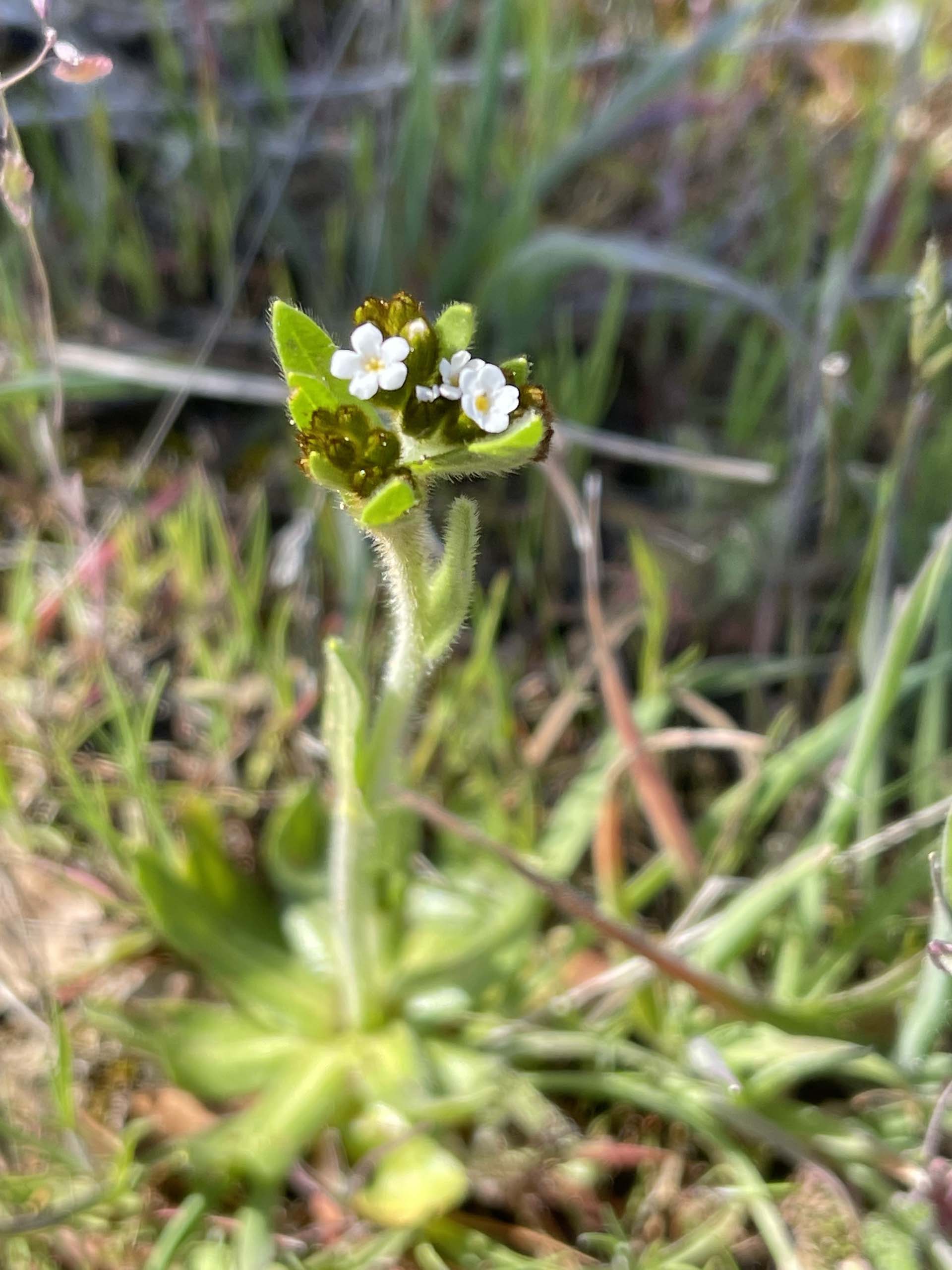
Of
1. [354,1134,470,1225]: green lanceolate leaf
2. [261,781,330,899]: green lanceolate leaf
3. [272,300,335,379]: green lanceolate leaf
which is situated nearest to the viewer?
[272,300,335,379]: green lanceolate leaf

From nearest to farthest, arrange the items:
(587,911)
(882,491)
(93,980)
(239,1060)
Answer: (587,911)
(882,491)
(239,1060)
(93,980)

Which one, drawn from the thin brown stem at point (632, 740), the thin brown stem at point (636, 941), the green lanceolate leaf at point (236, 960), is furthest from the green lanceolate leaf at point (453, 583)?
the green lanceolate leaf at point (236, 960)

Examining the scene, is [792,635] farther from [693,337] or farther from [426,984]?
[426,984]

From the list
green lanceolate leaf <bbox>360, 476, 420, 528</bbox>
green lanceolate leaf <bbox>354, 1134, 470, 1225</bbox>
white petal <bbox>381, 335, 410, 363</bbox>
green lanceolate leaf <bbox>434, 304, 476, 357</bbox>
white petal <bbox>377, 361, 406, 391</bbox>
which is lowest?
green lanceolate leaf <bbox>354, 1134, 470, 1225</bbox>

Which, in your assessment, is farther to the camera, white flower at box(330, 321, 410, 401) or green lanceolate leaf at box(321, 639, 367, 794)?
green lanceolate leaf at box(321, 639, 367, 794)

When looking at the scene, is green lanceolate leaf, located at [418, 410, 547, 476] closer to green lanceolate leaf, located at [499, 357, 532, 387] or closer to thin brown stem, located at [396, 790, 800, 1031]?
green lanceolate leaf, located at [499, 357, 532, 387]

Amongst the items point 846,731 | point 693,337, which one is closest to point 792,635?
point 846,731

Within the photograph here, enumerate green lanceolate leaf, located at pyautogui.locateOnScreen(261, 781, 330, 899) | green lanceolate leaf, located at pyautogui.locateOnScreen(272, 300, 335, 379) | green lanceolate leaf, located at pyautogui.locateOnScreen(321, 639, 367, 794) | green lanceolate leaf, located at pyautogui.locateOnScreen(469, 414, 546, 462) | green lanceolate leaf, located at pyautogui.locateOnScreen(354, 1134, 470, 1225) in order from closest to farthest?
1. green lanceolate leaf, located at pyautogui.locateOnScreen(469, 414, 546, 462)
2. green lanceolate leaf, located at pyautogui.locateOnScreen(272, 300, 335, 379)
3. green lanceolate leaf, located at pyautogui.locateOnScreen(321, 639, 367, 794)
4. green lanceolate leaf, located at pyautogui.locateOnScreen(354, 1134, 470, 1225)
5. green lanceolate leaf, located at pyautogui.locateOnScreen(261, 781, 330, 899)

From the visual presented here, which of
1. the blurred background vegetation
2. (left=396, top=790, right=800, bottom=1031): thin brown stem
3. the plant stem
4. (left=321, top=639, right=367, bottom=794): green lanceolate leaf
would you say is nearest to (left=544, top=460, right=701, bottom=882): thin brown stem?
the blurred background vegetation
